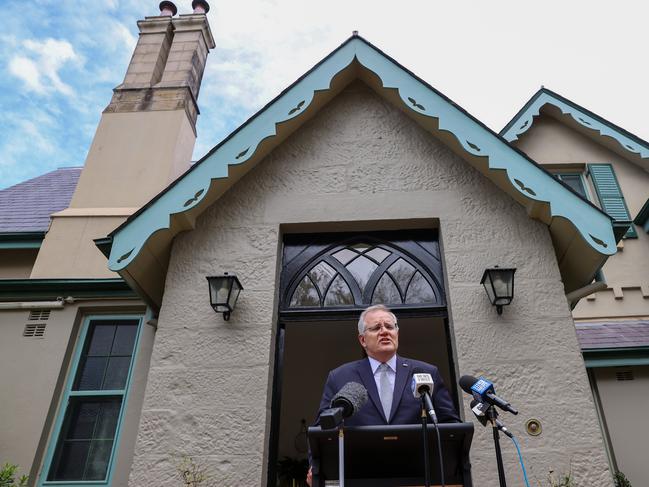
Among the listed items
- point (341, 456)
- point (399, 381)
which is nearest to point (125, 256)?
point (399, 381)

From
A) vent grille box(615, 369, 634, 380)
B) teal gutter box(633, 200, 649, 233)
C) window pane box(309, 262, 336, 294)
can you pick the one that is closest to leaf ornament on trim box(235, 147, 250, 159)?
window pane box(309, 262, 336, 294)

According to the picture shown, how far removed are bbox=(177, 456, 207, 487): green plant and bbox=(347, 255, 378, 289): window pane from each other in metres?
2.09

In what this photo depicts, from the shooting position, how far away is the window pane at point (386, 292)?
479cm

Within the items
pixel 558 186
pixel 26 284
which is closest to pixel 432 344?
pixel 558 186

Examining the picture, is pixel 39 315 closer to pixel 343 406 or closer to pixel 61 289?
pixel 61 289

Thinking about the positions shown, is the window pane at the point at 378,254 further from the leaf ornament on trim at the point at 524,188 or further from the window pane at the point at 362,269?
the leaf ornament on trim at the point at 524,188

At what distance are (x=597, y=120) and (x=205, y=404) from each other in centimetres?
772

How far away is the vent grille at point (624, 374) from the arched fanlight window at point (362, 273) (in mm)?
3193

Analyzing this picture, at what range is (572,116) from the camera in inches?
334

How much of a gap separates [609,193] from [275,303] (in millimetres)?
5958

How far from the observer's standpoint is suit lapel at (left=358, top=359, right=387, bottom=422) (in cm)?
329

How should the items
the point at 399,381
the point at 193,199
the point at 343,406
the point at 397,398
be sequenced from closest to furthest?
the point at 343,406
the point at 397,398
the point at 399,381
the point at 193,199

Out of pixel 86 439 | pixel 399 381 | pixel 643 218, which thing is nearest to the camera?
pixel 399 381

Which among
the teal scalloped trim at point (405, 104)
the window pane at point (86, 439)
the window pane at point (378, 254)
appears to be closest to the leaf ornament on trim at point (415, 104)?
the teal scalloped trim at point (405, 104)
